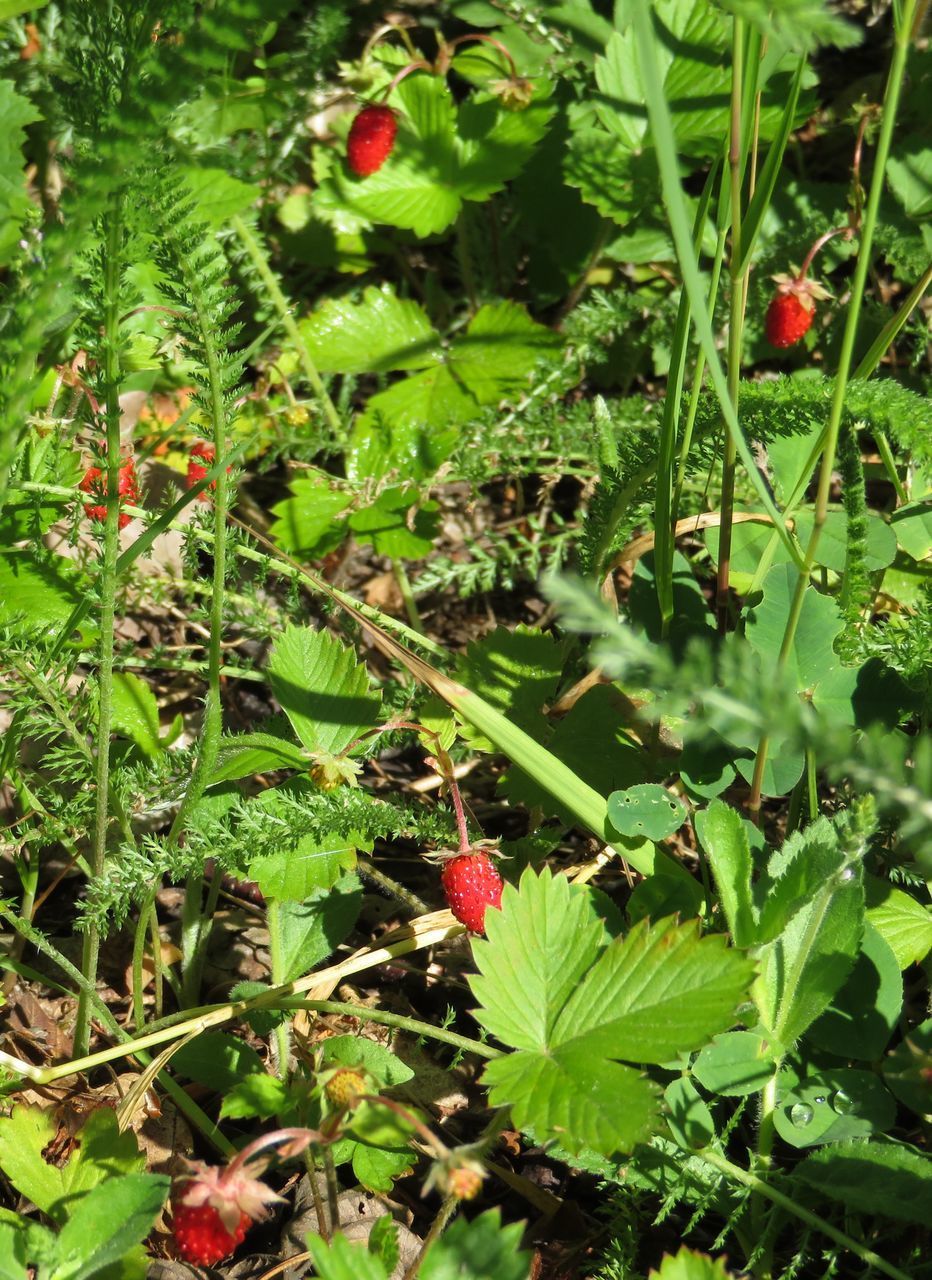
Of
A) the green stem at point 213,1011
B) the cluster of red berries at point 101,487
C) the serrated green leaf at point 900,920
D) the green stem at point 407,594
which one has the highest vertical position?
the cluster of red berries at point 101,487

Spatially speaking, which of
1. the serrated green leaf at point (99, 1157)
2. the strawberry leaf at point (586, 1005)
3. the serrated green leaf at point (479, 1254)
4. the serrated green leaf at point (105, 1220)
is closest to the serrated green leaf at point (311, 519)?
the strawberry leaf at point (586, 1005)

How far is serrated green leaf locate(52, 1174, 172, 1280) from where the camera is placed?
1.28 metres

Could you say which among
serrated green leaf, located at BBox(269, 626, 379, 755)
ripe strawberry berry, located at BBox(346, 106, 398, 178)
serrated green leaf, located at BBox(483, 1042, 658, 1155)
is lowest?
serrated green leaf, located at BBox(483, 1042, 658, 1155)

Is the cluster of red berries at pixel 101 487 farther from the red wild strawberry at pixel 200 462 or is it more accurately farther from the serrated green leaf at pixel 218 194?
the serrated green leaf at pixel 218 194

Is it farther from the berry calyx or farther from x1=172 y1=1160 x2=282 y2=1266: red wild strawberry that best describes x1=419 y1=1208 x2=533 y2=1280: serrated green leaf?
the berry calyx

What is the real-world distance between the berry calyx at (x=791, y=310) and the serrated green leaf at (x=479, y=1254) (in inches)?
67.2

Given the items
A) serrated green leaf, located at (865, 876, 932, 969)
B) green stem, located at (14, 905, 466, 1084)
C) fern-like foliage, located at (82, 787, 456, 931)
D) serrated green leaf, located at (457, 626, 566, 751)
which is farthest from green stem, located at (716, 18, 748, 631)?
green stem, located at (14, 905, 466, 1084)

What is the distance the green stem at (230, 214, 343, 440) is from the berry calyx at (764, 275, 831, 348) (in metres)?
0.94

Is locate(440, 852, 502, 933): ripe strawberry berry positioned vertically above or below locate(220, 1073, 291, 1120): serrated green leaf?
above

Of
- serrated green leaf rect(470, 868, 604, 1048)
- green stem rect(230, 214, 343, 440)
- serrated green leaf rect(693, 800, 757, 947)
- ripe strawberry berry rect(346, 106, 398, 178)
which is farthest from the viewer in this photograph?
ripe strawberry berry rect(346, 106, 398, 178)

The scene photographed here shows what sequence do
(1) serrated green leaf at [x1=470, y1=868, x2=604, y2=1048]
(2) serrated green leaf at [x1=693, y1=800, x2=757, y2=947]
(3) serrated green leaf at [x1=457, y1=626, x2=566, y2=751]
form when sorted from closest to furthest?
(1) serrated green leaf at [x1=470, y1=868, x2=604, y2=1048], (2) serrated green leaf at [x1=693, y1=800, x2=757, y2=947], (3) serrated green leaf at [x1=457, y1=626, x2=566, y2=751]

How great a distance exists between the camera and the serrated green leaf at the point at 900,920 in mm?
1549

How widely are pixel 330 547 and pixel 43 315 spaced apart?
4.28 feet

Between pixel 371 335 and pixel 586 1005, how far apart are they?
1748mm
